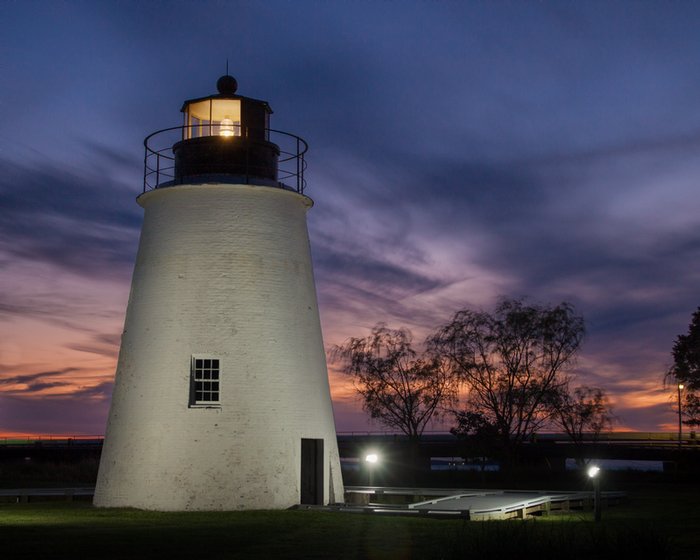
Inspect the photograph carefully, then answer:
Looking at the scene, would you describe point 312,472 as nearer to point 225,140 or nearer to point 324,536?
point 324,536

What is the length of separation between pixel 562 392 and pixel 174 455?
857 inches

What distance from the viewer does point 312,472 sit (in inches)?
1042

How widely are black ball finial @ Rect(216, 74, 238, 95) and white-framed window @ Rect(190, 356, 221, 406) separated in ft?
24.7

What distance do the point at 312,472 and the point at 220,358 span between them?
4363 millimetres

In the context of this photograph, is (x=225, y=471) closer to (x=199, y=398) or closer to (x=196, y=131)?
(x=199, y=398)

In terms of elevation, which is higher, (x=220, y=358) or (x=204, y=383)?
(x=220, y=358)

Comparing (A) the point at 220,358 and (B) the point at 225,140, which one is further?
(B) the point at 225,140

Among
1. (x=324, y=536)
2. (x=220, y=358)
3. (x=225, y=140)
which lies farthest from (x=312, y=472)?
(x=225, y=140)

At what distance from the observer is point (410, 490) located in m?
30.0

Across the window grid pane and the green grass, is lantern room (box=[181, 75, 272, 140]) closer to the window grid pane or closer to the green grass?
the window grid pane

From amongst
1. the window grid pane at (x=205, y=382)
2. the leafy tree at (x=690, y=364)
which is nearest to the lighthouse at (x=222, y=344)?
the window grid pane at (x=205, y=382)

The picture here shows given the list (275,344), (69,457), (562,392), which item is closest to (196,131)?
(275,344)

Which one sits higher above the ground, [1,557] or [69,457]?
[69,457]

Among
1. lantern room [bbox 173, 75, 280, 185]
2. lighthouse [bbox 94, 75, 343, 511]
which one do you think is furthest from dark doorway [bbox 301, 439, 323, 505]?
lantern room [bbox 173, 75, 280, 185]
